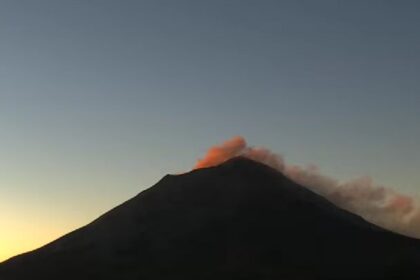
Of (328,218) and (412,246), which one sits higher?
(328,218)

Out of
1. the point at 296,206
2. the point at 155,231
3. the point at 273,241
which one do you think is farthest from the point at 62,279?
the point at 296,206

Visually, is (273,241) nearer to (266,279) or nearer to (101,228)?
(266,279)

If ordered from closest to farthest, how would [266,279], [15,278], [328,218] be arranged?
[266,279] < [15,278] < [328,218]

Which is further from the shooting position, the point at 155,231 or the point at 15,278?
the point at 155,231

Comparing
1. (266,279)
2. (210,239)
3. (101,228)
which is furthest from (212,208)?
(266,279)

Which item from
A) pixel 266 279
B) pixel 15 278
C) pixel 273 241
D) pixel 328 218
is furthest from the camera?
pixel 328 218

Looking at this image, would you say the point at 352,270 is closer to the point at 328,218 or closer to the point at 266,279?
the point at 266,279

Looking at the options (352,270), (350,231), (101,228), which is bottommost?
(352,270)
